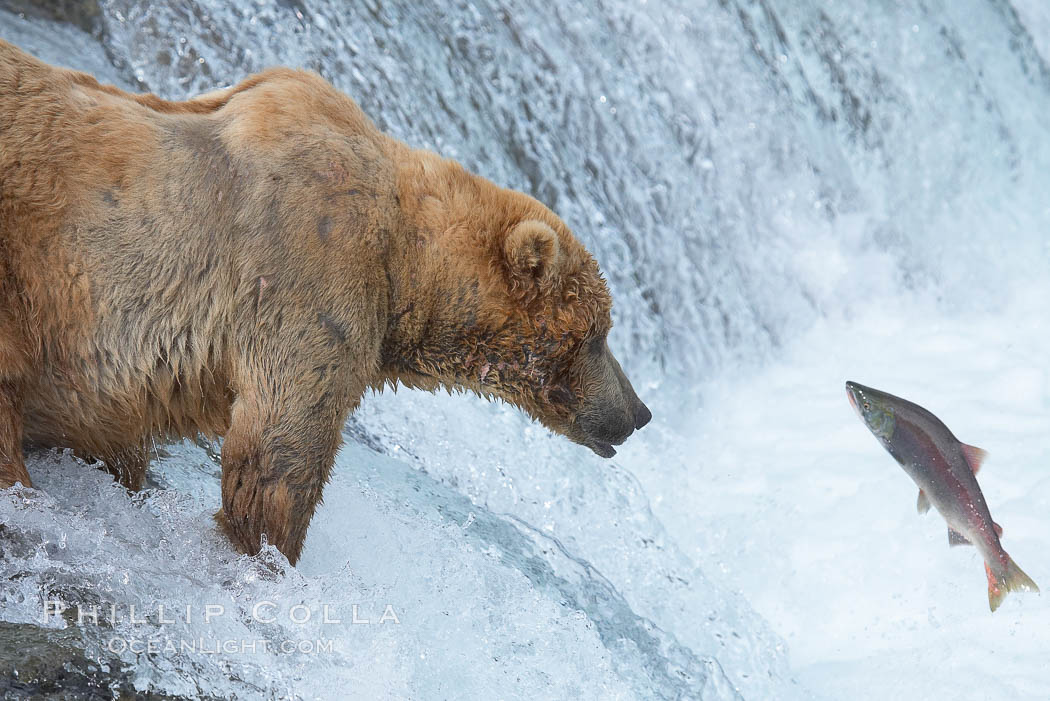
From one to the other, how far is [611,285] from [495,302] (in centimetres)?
426

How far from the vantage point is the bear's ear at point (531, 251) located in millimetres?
3678

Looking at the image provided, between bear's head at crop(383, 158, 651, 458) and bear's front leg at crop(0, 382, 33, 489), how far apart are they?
1.16 metres

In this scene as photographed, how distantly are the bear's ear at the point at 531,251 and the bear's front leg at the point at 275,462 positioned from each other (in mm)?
780

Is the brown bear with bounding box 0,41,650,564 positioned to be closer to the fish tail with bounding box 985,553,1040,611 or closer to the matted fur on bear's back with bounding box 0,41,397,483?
the matted fur on bear's back with bounding box 0,41,397,483

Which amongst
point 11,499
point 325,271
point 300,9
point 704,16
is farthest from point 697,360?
point 11,499

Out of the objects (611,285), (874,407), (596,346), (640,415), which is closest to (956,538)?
(874,407)

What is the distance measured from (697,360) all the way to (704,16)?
2.70 m

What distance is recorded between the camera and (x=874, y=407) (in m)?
4.64

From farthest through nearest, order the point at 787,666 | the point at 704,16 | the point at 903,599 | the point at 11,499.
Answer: the point at 704,16
the point at 903,599
the point at 787,666
the point at 11,499

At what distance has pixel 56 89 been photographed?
345cm

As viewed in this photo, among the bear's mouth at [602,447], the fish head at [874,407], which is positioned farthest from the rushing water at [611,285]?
the fish head at [874,407]

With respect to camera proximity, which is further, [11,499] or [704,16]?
[704,16]

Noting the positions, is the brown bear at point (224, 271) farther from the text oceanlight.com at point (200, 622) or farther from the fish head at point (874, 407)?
the fish head at point (874, 407)

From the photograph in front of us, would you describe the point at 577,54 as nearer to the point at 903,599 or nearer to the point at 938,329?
the point at 938,329
